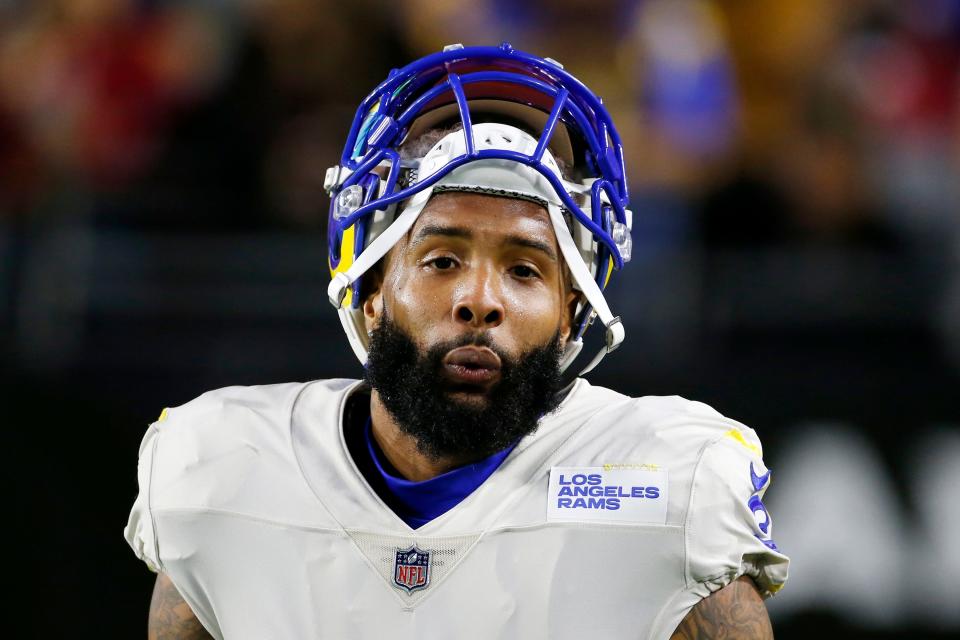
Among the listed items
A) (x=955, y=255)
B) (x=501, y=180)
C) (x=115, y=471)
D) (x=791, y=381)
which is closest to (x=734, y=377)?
(x=791, y=381)

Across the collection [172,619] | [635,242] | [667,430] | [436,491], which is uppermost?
[635,242]

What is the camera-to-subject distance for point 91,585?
341 cm

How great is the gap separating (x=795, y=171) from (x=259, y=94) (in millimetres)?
1578

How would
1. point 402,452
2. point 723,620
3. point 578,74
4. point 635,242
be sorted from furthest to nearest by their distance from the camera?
point 578,74 < point 635,242 < point 402,452 < point 723,620

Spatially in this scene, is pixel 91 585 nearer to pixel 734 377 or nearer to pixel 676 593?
pixel 734 377

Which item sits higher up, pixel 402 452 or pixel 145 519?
pixel 402 452

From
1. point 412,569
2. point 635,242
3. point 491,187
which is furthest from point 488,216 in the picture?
point 635,242

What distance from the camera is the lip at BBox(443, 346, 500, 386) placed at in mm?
1756

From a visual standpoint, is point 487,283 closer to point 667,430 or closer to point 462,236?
point 462,236

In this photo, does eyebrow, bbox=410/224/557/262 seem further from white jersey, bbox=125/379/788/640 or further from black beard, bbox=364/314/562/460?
white jersey, bbox=125/379/788/640

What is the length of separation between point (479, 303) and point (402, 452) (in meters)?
0.28

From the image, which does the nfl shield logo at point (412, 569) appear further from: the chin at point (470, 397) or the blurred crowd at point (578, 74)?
the blurred crowd at point (578, 74)

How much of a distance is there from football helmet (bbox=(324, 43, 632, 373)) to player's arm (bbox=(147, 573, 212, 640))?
0.42 metres

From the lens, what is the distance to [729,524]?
5.60 ft
